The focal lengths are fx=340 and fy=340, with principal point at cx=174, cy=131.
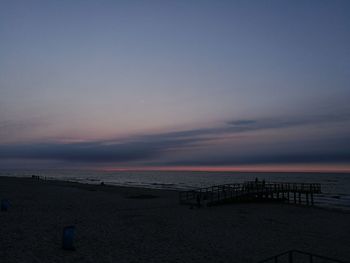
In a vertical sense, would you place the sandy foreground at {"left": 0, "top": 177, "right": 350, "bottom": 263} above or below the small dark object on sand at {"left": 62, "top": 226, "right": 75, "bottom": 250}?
below

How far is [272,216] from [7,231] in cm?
1921

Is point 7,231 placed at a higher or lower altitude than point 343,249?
higher

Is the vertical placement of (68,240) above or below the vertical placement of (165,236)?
above

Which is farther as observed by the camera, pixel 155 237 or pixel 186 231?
pixel 186 231

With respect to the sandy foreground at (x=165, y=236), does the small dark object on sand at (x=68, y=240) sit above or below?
above

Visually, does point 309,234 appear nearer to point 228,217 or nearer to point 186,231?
point 228,217

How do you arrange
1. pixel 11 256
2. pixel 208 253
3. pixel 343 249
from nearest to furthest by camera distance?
pixel 11 256 < pixel 208 253 < pixel 343 249

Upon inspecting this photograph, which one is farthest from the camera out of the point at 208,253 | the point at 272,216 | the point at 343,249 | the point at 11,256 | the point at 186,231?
the point at 272,216

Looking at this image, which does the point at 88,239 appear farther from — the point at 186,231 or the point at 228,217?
the point at 228,217

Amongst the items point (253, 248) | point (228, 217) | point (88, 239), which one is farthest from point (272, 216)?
point (88, 239)

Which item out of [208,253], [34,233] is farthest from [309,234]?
[34,233]

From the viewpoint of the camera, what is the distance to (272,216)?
88.5 ft

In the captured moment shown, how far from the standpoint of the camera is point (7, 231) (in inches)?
627

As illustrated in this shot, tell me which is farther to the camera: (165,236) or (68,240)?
(165,236)
